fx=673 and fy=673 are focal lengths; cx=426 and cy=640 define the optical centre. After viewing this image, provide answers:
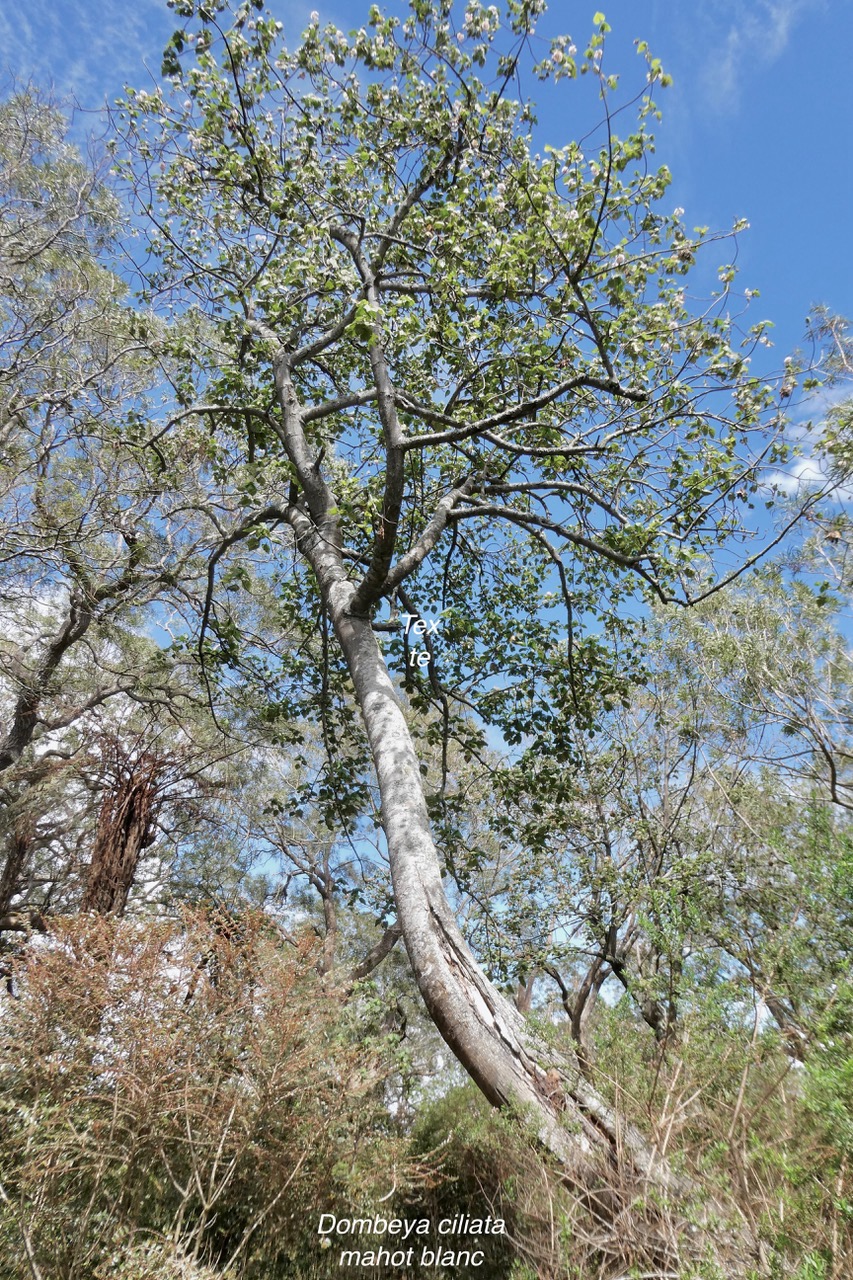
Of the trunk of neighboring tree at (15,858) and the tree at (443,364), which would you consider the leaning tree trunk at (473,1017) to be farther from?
the trunk of neighboring tree at (15,858)

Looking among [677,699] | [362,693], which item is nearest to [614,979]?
[677,699]

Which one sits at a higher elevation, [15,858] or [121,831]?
[121,831]

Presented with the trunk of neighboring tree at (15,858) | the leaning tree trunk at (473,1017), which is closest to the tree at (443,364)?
the leaning tree trunk at (473,1017)

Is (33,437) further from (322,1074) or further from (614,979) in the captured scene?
(614,979)

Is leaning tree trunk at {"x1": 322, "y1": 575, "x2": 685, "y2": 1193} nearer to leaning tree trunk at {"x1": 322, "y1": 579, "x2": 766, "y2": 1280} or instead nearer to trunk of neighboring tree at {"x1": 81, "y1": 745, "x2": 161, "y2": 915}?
leaning tree trunk at {"x1": 322, "y1": 579, "x2": 766, "y2": 1280}

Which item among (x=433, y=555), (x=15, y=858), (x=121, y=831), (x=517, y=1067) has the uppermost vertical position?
(x=433, y=555)

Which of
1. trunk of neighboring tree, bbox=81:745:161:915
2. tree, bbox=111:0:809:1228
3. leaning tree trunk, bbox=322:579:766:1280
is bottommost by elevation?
leaning tree trunk, bbox=322:579:766:1280

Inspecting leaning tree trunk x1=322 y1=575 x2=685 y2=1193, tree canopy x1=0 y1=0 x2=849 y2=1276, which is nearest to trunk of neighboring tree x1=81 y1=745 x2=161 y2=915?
tree canopy x1=0 y1=0 x2=849 y2=1276

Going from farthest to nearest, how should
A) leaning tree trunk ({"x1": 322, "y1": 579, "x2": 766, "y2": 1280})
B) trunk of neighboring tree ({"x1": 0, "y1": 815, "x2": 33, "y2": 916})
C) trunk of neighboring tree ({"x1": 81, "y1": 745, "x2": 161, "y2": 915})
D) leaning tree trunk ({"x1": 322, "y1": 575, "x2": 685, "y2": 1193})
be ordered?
trunk of neighboring tree ({"x1": 0, "y1": 815, "x2": 33, "y2": 916})
trunk of neighboring tree ({"x1": 81, "y1": 745, "x2": 161, "y2": 915})
leaning tree trunk ({"x1": 322, "y1": 575, "x2": 685, "y2": 1193})
leaning tree trunk ({"x1": 322, "y1": 579, "x2": 766, "y2": 1280})

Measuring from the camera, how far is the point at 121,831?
7398 millimetres

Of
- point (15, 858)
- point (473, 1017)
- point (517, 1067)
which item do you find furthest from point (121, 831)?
point (517, 1067)

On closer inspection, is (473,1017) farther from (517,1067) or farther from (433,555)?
(433,555)

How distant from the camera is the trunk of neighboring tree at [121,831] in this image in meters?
7.00

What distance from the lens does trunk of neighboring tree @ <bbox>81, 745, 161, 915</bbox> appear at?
700 centimetres
